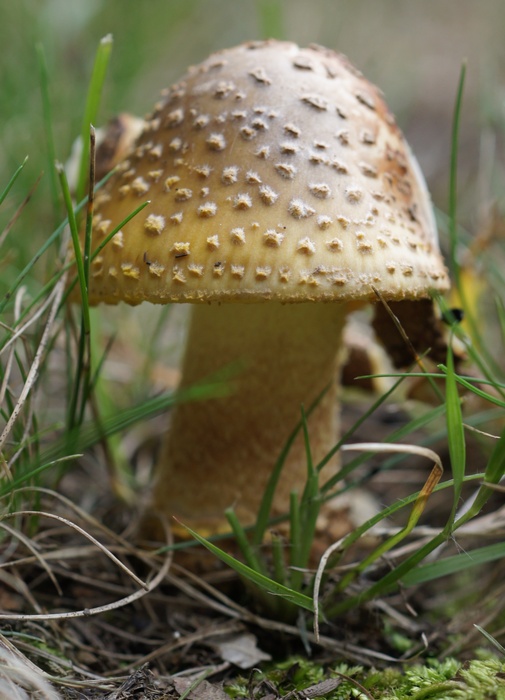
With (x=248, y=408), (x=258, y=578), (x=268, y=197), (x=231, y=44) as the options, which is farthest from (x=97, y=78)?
(x=231, y=44)

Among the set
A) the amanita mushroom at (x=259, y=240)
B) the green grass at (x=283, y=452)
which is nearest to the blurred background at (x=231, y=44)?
the green grass at (x=283, y=452)

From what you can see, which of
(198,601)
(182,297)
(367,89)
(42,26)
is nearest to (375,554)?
(198,601)

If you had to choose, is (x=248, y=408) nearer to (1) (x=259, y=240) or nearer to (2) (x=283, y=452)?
(2) (x=283, y=452)

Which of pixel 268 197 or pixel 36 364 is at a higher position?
pixel 268 197

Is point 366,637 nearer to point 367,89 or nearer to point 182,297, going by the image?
point 182,297

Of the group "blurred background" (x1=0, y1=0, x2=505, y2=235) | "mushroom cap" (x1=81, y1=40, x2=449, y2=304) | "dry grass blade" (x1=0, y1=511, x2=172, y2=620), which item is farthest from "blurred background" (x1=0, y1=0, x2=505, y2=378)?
"dry grass blade" (x1=0, y1=511, x2=172, y2=620)

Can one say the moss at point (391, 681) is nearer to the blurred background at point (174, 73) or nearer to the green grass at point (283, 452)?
the green grass at point (283, 452)
